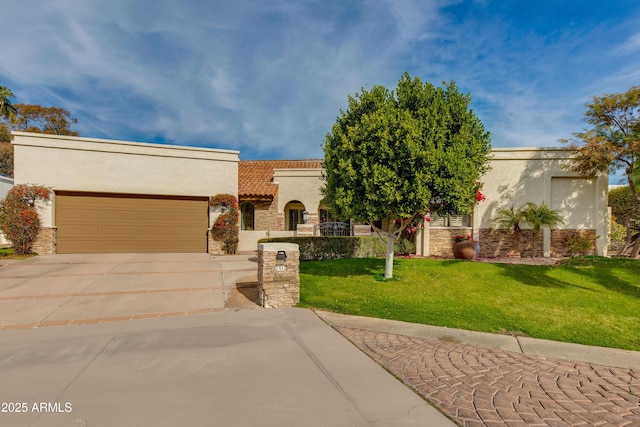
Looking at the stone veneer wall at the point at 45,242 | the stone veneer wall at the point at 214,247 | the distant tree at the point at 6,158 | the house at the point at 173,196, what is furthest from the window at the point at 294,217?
the distant tree at the point at 6,158

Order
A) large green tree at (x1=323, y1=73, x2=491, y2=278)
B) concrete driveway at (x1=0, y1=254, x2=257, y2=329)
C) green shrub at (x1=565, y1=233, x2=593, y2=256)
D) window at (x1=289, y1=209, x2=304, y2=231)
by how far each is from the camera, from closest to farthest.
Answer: concrete driveway at (x1=0, y1=254, x2=257, y2=329), large green tree at (x1=323, y1=73, x2=491, y2=278), green shrub at (x1=565, y1=233, x2=593, y2=256), window at (x1=289, y1=209, x2=304, y2=231)

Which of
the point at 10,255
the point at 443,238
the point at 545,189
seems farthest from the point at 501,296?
the point at 10,255

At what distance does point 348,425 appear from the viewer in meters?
2.55

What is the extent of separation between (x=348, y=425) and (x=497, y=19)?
472 inches

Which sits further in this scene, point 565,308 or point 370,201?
point 370,201

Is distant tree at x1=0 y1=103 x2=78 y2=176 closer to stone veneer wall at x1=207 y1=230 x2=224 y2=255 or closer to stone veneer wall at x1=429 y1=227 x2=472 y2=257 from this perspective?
stone veneer wall at x1=207 y1=230 x2=224 y2=255

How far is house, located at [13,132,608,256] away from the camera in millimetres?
13008

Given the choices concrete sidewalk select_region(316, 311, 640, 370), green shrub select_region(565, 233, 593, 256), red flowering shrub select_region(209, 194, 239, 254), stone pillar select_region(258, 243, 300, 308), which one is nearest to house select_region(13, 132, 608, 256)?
green shrub select_region(565, 233, 593, 256)

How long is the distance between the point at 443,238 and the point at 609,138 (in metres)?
7.83

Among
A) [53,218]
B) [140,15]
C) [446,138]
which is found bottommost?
[53,218]

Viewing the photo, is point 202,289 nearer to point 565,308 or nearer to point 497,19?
point 565,308

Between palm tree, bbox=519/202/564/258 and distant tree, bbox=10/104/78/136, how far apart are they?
3759cm

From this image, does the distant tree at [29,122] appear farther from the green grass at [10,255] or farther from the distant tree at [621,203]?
the distant tree at [621,203]

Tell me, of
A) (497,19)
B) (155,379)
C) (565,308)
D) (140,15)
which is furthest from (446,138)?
(140,15)
